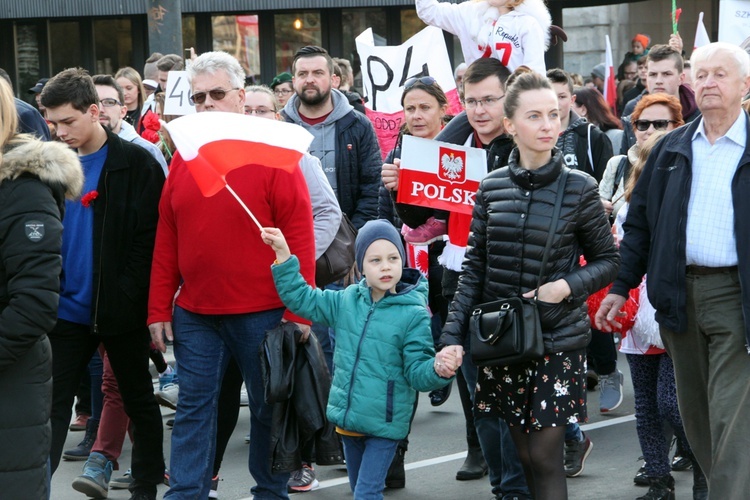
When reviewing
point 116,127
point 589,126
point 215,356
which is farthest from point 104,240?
point 589,126

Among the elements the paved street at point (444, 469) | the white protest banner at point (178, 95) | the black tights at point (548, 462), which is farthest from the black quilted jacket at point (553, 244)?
the white protest banner at point (178, 95)

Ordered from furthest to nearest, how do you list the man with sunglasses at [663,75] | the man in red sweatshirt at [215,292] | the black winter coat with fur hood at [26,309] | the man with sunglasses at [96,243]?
1. the man with sunglasses at [663,75]
2. the man with sunglasses at [96,243]
3. the man in red sweatshirt at [215,292]
4. the black winter coat with fur hood at [26,309]

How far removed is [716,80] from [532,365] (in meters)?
1.46

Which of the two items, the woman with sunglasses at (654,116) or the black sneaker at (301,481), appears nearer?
the black sneaker at (301,481)

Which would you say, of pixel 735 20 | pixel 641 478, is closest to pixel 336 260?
pixel 641 478

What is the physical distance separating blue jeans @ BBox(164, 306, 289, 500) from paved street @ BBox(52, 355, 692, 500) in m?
1.04

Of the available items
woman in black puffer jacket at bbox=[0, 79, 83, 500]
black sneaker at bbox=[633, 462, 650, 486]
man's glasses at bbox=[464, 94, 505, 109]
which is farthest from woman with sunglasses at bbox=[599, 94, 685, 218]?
woman in black puffer jacket at bbox=[0, 79, 83, 500]

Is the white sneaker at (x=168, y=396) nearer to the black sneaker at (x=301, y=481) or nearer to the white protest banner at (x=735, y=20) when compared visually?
the black sneaker at (x=301, y=481)

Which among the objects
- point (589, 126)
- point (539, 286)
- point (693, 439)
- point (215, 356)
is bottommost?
point (693, 439)

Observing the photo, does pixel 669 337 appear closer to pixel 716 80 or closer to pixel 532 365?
pixel 532 365

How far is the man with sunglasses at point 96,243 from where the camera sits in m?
5.91

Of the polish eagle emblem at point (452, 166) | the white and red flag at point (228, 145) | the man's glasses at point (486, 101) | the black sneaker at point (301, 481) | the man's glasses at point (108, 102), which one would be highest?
the man's glasses at point (108, 102)

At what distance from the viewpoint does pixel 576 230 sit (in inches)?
205

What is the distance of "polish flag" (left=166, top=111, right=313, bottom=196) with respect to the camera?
5297 mm
